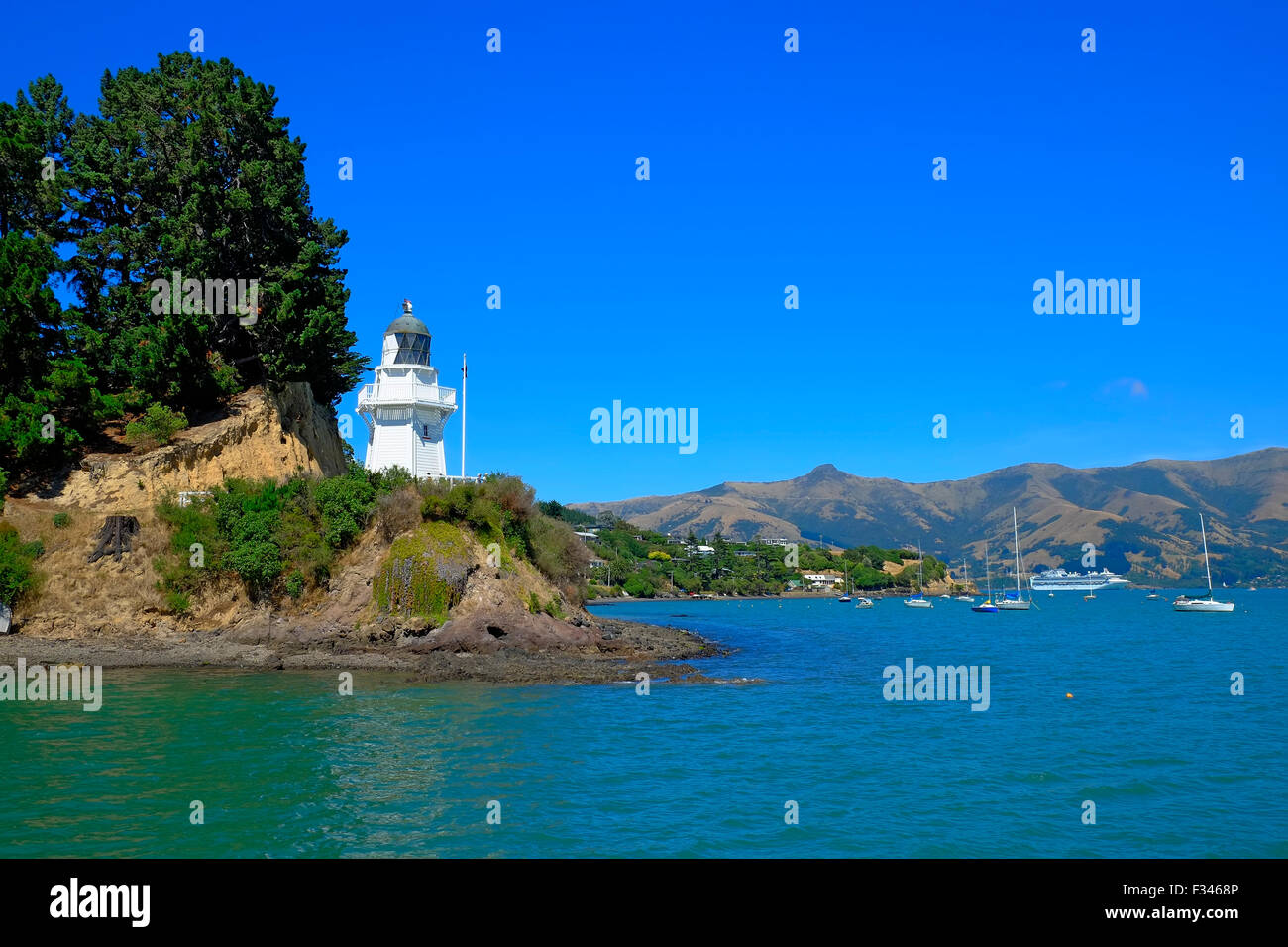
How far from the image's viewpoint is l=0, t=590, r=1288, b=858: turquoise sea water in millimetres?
13602

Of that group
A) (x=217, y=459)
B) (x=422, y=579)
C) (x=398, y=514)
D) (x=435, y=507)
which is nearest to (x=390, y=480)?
(x=398, y=514)

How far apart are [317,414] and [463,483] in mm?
11301

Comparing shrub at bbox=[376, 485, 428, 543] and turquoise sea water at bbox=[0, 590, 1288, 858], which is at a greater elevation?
shrub at bbox=[376, 485, 428, 543]

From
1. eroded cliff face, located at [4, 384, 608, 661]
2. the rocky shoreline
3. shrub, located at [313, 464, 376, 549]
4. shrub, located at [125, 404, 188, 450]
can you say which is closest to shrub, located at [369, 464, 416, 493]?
shrub, located at [313, 464, 376, 549]

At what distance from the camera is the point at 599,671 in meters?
32.1

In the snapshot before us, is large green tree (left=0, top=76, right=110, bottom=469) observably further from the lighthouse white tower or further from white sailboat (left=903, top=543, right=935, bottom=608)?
white sailboat (left=903, top=543, right=935, bottom=608)

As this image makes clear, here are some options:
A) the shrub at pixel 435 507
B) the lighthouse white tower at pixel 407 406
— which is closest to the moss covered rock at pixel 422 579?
the shrub at pixel 435 507

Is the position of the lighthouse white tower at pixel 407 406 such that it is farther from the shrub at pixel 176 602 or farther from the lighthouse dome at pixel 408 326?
the shrub at pixel 176 602

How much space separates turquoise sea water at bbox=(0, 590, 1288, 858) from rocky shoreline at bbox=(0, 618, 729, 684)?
1797 mm

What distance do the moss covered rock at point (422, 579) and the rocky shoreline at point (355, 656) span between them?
1193 mm

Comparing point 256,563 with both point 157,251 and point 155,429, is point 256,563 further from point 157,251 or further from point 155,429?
point 157,251

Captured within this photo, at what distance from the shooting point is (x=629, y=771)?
17.9 m

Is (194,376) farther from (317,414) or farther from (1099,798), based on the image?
(1099,798)
